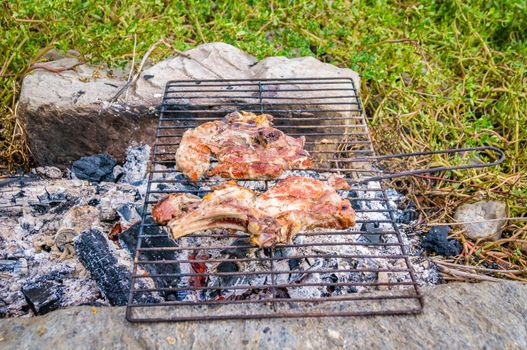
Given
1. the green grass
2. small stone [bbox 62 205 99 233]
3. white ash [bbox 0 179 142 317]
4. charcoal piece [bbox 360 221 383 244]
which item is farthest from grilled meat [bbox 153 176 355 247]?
the green grass

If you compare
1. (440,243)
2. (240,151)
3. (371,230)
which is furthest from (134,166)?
(440,243)

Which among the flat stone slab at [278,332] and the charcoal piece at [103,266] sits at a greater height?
the flat stone slab at [278,332]

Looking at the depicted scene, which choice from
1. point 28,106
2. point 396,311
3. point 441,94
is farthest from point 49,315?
point 441,94

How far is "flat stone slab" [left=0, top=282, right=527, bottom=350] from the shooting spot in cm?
222

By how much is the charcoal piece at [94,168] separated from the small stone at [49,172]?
0.68 feet

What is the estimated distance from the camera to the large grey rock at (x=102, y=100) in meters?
3.84

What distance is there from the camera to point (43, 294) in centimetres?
277

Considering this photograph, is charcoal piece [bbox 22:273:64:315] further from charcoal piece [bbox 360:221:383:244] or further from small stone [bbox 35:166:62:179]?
charcoal piece [bbox 360:221:383:244]

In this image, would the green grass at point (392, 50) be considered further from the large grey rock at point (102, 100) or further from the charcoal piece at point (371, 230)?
the charcoal piece at point (371, 230)

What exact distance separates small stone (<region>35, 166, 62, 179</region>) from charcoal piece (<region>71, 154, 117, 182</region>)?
207 mm

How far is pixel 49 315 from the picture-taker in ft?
7.77

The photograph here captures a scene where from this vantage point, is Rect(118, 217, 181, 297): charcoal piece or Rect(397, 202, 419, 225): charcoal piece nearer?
Rect(118, 217, 181, 297): charcoal piece

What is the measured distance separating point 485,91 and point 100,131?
157 inches

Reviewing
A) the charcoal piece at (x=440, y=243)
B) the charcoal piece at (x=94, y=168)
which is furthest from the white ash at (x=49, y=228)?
the charcoal piece at (x=440, y=243)
